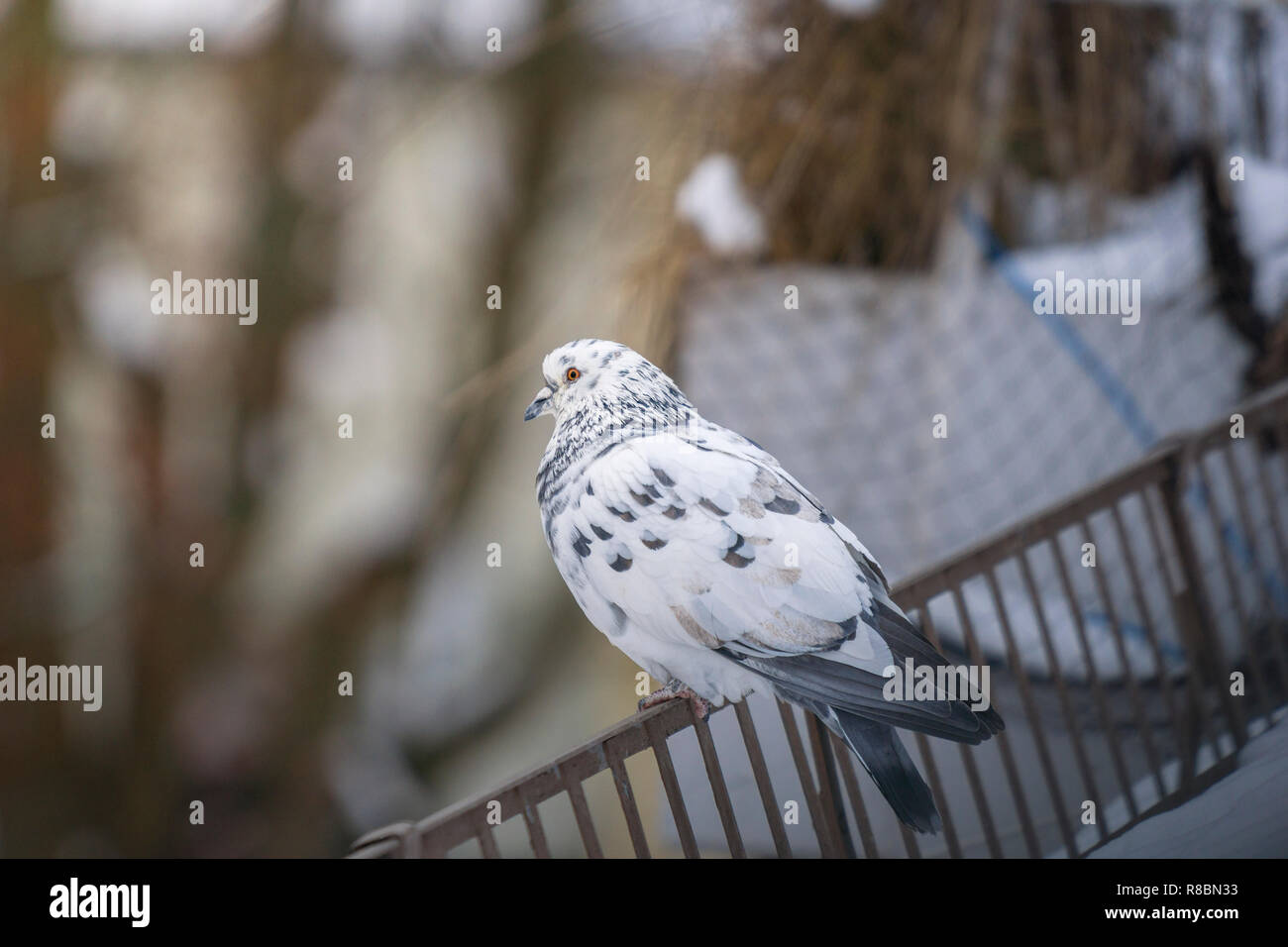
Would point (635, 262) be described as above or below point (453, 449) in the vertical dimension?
above

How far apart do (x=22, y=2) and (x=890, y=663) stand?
2.25 metres

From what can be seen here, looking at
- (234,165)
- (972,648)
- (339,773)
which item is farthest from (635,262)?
→ (339,773)

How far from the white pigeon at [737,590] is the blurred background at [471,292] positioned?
0.71 m

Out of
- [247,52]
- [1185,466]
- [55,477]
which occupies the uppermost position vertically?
[247,52]

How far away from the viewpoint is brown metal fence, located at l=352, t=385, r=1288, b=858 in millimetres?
1874

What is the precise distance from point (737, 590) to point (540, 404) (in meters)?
0.49

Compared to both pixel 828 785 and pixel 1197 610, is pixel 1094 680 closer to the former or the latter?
pixel 1197 610

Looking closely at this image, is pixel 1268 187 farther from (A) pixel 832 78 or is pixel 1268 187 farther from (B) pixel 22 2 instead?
(B) pixel 22 2

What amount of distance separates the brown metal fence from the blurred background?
21cm

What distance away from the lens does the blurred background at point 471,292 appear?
2.37 metres

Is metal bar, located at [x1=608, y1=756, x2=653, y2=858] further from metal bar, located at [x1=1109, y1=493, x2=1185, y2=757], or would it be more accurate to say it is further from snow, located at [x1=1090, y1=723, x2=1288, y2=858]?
metal bar, located at [x1=1109, y1=493, x2=1185, y2=757]

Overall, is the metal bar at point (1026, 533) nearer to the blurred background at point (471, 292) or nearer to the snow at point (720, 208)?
the blurred background at point (471, 292)

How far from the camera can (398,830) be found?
1.31 metres

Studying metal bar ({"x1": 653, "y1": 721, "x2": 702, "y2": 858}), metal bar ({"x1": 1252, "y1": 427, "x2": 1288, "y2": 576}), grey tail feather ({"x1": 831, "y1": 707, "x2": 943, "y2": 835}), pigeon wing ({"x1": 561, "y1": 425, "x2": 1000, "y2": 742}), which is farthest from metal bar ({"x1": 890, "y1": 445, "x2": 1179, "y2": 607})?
metal bar ({"x1": 653, "y1": 721, "x2": 702, "y2": 858})
